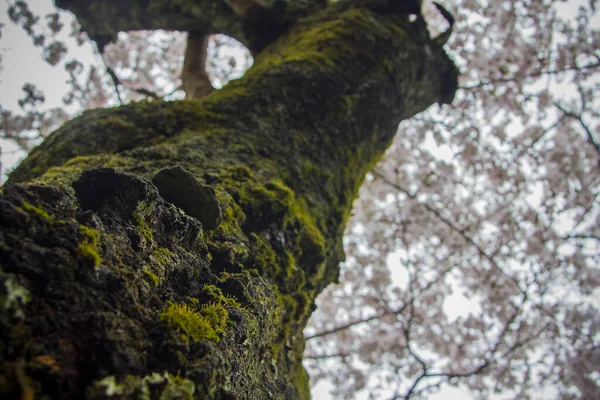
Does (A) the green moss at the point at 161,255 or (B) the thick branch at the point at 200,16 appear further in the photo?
(B) the thick branch at the point at 200,16

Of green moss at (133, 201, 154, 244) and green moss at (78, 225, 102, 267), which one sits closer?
green moss at (78, 225, 102, 267)

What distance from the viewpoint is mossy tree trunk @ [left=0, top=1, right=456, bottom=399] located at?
0.75 m

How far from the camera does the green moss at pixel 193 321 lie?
0.93 meters

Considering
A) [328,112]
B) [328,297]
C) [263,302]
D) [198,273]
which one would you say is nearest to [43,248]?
[198,273]

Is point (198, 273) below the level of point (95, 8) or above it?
below

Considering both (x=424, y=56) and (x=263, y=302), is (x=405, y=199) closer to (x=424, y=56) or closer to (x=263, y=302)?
(x=424, y=56)

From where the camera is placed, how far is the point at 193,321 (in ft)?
3.24

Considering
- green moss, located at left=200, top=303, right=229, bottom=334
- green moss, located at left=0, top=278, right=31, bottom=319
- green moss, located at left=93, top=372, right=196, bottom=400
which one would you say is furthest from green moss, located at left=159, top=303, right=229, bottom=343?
green moss, located at left=0, top=278, right=31, bottom=319

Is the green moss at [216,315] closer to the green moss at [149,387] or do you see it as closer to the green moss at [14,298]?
the green moss at [149,387]

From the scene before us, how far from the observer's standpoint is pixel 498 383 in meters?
7.52

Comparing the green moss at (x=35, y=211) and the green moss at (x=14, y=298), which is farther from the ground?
the green moss at (x=35, y=211)

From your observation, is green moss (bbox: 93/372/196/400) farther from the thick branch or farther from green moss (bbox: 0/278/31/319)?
the thick branch

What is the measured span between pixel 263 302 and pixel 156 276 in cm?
45

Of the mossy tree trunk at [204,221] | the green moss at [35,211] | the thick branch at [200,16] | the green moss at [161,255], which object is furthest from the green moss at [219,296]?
the thick branch at [200,16]
